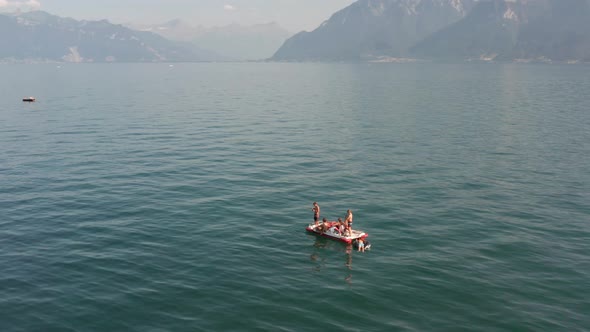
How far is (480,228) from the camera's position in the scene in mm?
42969

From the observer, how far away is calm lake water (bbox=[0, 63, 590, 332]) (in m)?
29.0

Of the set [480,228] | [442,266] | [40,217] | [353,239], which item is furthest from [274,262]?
[40,217]

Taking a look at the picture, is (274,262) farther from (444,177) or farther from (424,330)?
(444,177)

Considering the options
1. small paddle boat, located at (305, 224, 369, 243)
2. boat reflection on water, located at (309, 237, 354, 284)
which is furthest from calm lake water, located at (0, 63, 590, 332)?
small paddle boat, located at (305, 224, 369, 243)

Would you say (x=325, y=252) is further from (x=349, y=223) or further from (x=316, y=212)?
(x=316, y=212)

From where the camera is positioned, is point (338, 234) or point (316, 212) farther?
point (316, 212)

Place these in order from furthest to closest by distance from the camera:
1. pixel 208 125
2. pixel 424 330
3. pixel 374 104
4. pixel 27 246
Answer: pixel 374 104 → pixel 208 125 → pixel 27 246 → pixel 424 330

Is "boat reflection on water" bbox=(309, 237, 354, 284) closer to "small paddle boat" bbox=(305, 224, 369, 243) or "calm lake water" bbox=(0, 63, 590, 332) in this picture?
"calm lake water" bbox=(0, 63, 590, 332)

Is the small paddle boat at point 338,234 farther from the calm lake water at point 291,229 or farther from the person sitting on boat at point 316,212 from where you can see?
the person sitting on boat at point 316,212

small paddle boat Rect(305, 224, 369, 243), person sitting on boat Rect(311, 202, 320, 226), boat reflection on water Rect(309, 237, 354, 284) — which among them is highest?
person sitting on boat Rect(311, 202, 320, 226)

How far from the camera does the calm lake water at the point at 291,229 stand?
2900 centimetres

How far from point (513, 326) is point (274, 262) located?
55.5 feet

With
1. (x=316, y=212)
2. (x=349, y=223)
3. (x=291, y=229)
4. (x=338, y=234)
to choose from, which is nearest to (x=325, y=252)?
(x=338, y=234)

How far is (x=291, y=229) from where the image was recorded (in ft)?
141
